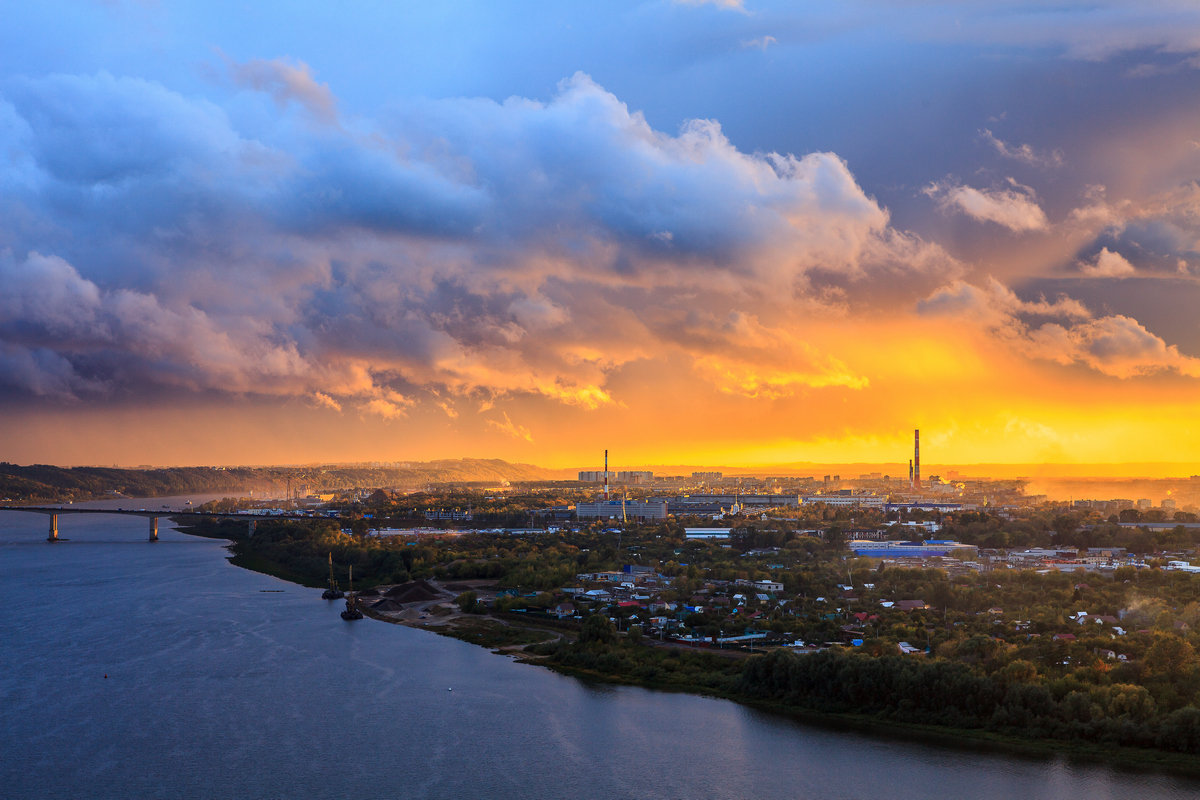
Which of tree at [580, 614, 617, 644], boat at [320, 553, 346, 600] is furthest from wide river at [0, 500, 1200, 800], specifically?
boat at [320, 553, 346, 600]

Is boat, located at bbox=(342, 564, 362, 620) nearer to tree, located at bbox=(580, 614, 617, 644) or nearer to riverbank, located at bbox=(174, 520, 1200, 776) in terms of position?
riverbank, located at bbox=(174, 520, 1200, 776)

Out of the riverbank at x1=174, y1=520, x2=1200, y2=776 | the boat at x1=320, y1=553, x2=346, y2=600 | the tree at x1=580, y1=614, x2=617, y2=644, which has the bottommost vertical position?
the boat at x1=320, y1=553, x2=346, y2=600

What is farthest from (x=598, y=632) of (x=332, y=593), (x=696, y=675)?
(x=332, y=593)

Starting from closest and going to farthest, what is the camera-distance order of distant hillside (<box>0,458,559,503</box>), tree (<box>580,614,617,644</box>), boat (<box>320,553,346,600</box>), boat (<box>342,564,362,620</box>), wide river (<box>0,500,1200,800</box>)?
1. wide river (<box>0,500,1200,800</box>)
2. tree (<box>580,614,617,644</box>)
3. boat (<box>342,564,362,620</box>)
4. boat (<box>320,553,346,600</box>)
5. distant hillside (<box>0,458,559,503</box>)

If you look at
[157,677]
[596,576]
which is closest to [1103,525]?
[596,576]

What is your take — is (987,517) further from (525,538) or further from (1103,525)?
(525,538)

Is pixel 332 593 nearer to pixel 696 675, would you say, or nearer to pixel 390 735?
pixel 696 675
